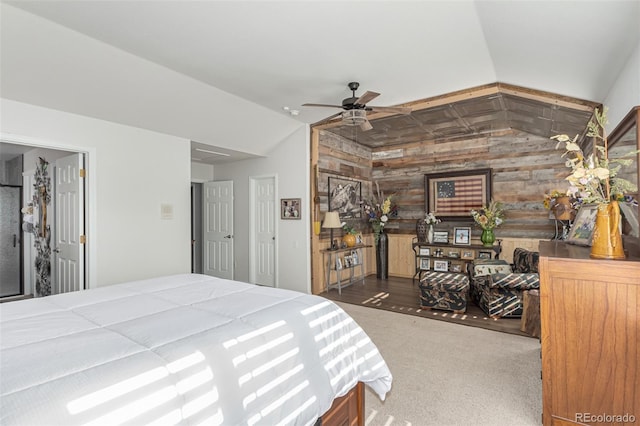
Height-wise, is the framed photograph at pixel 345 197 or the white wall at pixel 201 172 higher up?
the white wall at pixel 201 172

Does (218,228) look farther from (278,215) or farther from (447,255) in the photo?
(447,255)

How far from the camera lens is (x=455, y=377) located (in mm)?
2678

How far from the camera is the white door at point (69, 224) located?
3.91 meters

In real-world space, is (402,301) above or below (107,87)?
below

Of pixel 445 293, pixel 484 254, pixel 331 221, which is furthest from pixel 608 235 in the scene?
pixel 484 254

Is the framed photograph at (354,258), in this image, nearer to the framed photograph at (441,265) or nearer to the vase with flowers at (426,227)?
the vase with flowers at (426,227)

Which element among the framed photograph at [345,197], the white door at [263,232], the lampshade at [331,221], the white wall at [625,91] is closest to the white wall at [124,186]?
the white door at [263,232]

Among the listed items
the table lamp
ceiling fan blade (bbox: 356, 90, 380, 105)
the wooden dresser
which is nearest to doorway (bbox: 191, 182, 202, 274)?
the table lamp

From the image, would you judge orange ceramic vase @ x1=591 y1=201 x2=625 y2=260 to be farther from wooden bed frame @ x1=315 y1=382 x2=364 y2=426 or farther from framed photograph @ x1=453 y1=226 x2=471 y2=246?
framed photograph @ x1=453 y1=226 x2=471 y2=246

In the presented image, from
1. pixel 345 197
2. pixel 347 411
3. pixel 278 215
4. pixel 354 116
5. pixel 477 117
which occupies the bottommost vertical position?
pixel 347 411

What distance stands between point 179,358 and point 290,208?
4553 millimetres

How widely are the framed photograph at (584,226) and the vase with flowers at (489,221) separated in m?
2.99

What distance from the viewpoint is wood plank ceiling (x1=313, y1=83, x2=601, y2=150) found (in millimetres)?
3795

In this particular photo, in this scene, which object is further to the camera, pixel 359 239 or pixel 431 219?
pixel 359 239
